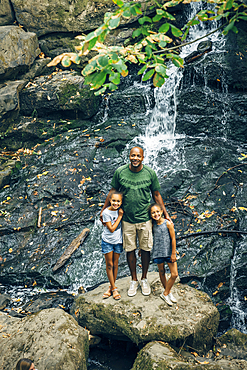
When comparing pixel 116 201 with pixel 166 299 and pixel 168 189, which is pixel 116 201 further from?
pixel 168 189

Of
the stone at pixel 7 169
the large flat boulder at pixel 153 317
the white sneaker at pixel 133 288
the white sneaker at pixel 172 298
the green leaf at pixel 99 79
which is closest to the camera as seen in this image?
the green leaf at pixel 99 79

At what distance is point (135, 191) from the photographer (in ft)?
13.4

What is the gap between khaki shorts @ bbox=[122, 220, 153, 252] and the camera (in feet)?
13.7

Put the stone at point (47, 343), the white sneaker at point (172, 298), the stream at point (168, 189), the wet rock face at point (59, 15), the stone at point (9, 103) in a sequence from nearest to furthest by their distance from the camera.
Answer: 1. the stone at point (47, 343)
2. the white sneaker at point (172, 298)
3. the stream at point (168, 189)
4. the stone at point (9, 103)
5. the wet rock face at point (59, 15)

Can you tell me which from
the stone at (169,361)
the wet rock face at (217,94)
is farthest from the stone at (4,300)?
the wet rock face at (217,94)

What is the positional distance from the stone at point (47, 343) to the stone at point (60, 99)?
7.91 metres

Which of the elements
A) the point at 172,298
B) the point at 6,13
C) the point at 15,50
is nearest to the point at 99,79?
the point at 172,298

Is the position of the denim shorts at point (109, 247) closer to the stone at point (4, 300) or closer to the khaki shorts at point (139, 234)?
the khaki shorts at point (139, 234)

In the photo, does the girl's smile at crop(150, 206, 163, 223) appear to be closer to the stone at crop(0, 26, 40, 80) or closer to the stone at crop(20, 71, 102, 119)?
the stone at crop(20, 71, 102, 119)

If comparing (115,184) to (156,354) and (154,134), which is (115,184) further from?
(154,134)

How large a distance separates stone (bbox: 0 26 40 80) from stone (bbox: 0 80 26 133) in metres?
0.41

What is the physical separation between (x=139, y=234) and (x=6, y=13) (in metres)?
10.9

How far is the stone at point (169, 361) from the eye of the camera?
11.1ft

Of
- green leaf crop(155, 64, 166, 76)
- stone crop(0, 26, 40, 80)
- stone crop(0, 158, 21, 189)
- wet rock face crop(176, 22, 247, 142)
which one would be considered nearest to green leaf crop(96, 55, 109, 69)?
green leaf crop(155, 64, 166, 76)
